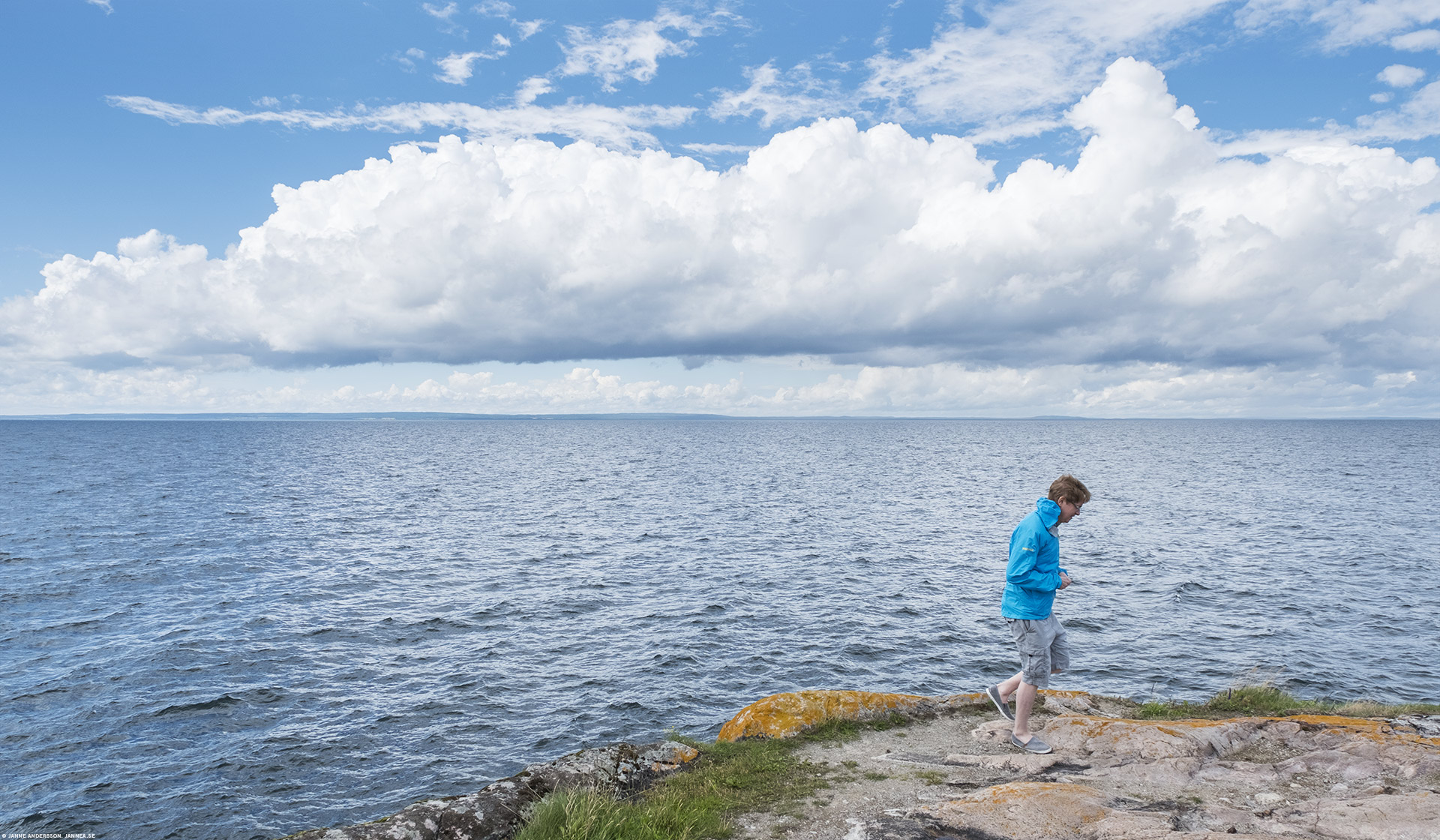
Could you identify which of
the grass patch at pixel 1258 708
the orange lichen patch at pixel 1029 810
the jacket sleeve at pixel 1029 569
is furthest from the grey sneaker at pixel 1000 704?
the grass patch at pixel 1258 708

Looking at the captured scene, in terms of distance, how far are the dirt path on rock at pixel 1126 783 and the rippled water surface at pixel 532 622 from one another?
25.5ft

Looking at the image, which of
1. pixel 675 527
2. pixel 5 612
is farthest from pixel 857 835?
pixel 675 527

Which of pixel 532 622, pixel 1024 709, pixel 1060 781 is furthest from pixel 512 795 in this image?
pixel 532 622

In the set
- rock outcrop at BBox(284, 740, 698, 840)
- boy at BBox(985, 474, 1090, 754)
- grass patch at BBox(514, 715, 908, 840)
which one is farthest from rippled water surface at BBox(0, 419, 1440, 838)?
boy at BBox(985, 474, 1090, 754)

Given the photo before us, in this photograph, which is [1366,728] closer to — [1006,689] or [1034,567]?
[1006,689]

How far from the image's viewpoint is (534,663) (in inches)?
774

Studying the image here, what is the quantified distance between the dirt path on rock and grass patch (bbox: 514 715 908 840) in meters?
0.23

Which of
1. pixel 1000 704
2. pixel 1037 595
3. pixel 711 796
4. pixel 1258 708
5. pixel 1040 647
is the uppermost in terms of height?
pixel 1037 595

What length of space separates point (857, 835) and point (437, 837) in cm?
401

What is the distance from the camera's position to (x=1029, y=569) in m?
8.36

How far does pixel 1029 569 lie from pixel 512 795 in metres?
6.17

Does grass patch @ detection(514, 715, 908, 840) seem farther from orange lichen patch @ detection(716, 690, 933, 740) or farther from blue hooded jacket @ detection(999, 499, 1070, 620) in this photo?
blue hooded jacket @ detection(999, 499, 1070, 620)

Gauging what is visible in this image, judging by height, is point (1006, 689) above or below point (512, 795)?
above

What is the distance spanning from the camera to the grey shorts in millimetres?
8594
